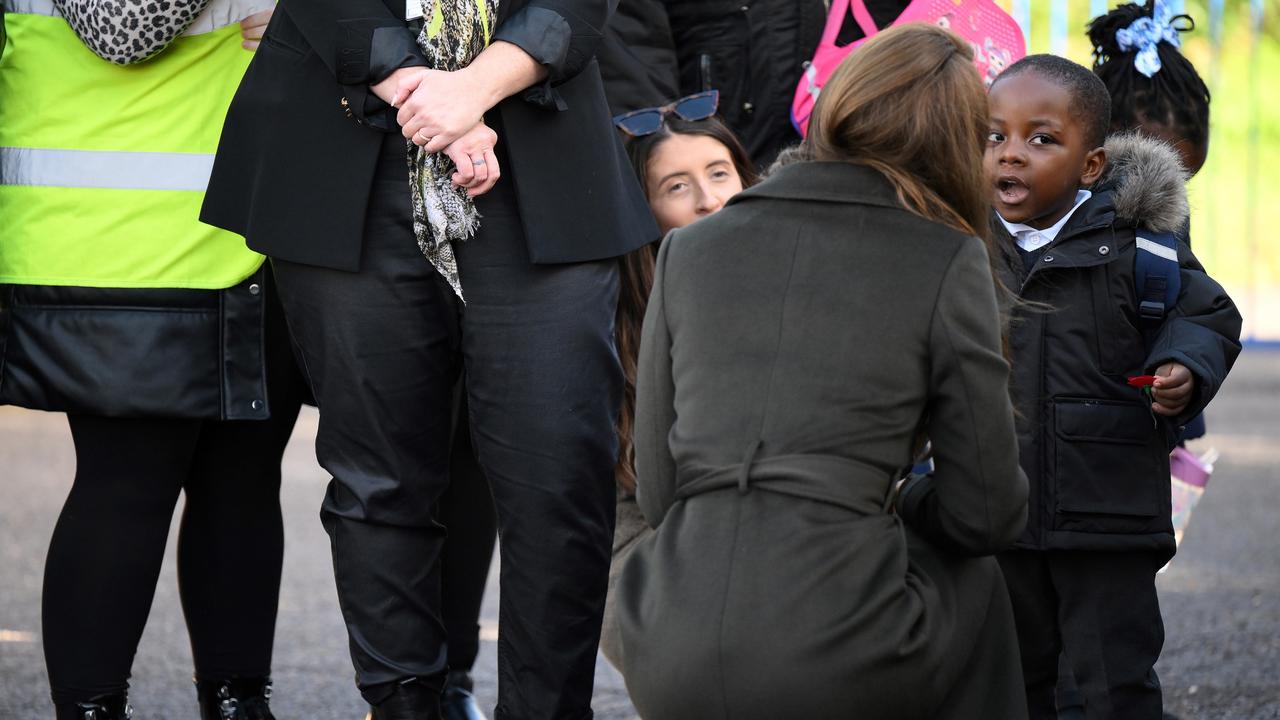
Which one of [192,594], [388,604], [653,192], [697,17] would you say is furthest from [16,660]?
[697,17]

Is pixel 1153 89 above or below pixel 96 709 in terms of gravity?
above

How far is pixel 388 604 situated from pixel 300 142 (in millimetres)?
803

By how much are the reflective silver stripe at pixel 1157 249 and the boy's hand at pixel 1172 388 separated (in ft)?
0.81

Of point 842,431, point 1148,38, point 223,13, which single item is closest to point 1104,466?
point 842,431

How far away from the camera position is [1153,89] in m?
3.70

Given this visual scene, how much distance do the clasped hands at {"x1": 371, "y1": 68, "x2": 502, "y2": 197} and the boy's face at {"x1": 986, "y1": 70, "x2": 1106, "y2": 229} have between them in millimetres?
997

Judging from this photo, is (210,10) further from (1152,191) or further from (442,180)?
(1152,191)

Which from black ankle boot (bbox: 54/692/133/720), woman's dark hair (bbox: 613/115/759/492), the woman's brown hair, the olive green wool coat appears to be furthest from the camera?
woman's dark hair (bbox: 613/115/759/492)

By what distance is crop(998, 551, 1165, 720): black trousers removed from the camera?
306 cm

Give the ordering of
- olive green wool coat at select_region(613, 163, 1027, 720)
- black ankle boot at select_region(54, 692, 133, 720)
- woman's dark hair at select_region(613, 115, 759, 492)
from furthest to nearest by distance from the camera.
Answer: woman's dark hair at select_region(613, 115, 759, 492)
black ankle boot at select_region(54, 692, 133, 720)
olive green wool coat at select_region(613, 163, 1027, 720)

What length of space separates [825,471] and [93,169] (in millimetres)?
1548

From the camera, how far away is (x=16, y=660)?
13.6 ft

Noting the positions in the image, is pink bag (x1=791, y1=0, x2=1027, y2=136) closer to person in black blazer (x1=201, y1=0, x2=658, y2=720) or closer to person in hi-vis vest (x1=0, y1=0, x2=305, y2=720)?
person in black blazer (x1=201, y1=0, x2=658, y2=720)

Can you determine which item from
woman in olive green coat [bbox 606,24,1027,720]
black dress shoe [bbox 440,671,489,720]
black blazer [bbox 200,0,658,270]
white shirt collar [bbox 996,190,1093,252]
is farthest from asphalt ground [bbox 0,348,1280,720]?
woman in olive green coat [bbox 606,24,1027,720]
